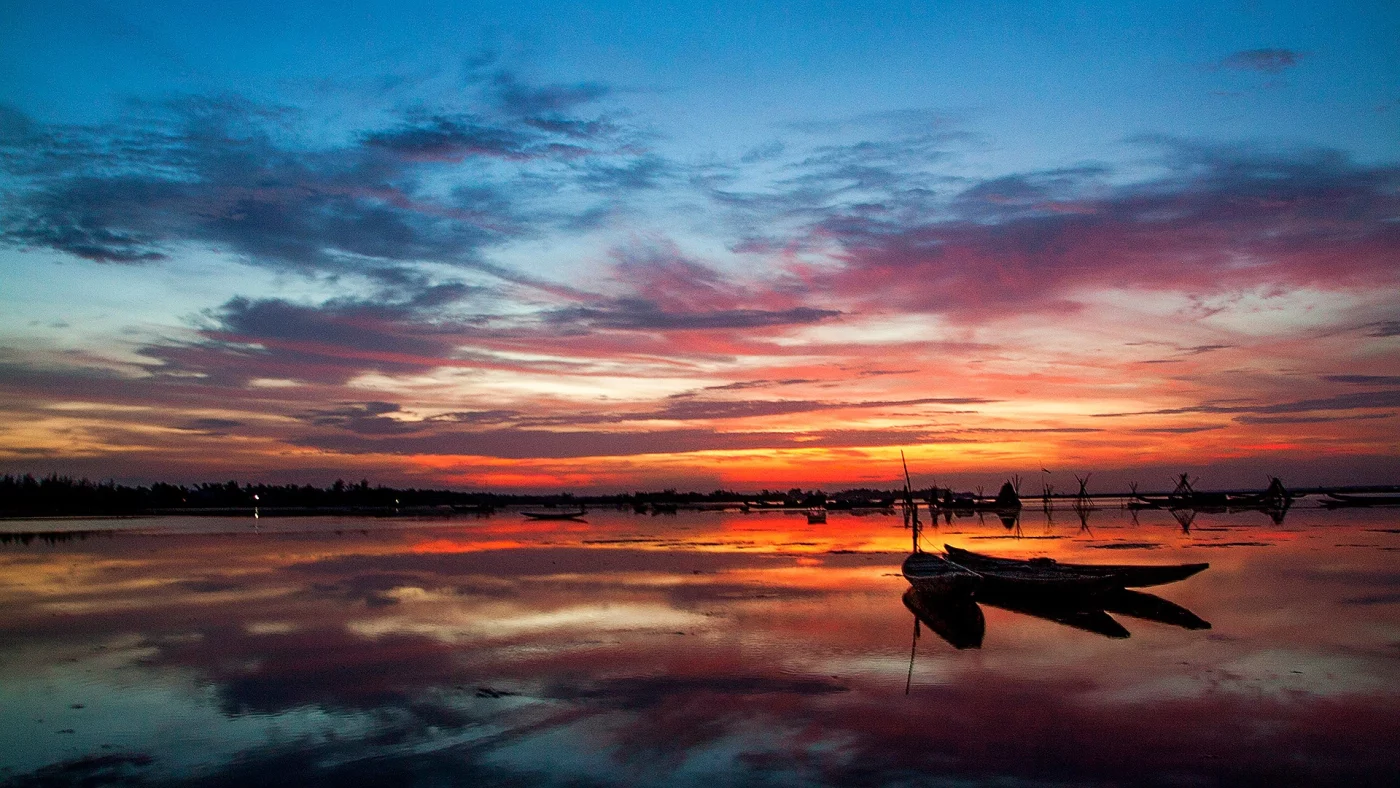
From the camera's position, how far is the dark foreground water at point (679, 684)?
9.80 metres

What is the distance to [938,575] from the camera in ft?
70.0

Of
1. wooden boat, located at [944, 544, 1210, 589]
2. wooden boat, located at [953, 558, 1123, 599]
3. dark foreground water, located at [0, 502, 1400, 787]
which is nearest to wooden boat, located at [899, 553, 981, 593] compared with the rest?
wooden boat, located at [953, 558, 1123, 599]

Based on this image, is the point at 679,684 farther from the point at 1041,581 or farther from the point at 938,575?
the point at 1041,581

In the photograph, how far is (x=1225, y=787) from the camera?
9.05m

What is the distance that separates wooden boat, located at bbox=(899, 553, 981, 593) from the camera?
2031 centimetres

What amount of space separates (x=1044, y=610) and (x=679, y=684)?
11.0m

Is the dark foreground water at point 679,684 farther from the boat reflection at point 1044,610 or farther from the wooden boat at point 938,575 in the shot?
the wooden boat at point 938,575

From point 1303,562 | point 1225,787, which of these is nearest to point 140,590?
point 1225,787

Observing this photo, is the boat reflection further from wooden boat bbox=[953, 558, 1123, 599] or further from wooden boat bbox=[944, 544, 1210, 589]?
wooden boat bbox=[944, 544, 1210, 589]

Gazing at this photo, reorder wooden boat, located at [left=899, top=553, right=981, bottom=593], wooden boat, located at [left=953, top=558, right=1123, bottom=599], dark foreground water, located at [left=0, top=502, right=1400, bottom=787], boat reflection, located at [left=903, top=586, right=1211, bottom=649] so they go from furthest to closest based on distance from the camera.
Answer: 1. wooden boat, located at [left=899, top=553, right=981, bottom=593]
2. wooden boat, located at [left=953, top=558, right=1123, bottom=599]
3. boat reflection, located at [left=903, top=586, right=1211, bottom=649]
4. dark foreground water, located at [left=0, top=502, right=1400, bottom=787]

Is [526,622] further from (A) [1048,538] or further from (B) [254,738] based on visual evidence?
(A) [1048,538]

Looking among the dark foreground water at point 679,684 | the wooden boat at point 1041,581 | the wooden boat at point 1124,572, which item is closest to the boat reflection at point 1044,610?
the wooden boat at point 1041,581

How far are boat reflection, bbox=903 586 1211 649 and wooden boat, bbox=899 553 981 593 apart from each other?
0.43 feet

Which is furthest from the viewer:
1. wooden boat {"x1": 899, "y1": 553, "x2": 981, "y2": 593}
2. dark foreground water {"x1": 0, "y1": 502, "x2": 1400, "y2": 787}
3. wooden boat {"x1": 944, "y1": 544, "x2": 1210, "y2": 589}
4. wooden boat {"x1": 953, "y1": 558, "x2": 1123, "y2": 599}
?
wooden boat {"x1": 944, "y1": 544, "x2": 1210, "y2": 589}
